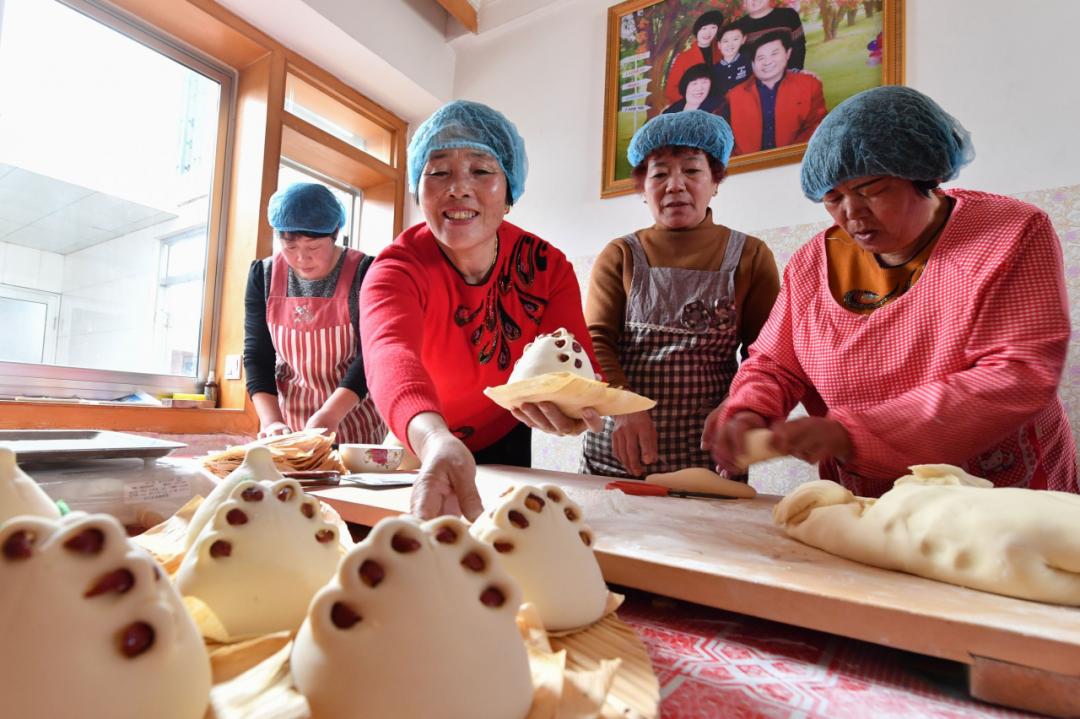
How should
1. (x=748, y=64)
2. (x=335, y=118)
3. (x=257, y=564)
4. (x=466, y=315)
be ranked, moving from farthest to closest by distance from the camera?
1. (x=335, y=118)
2. (x=748, y=64)
3. (x=466, y=315)
4. (x=257, y=564)

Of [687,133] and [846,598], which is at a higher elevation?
[687,133]

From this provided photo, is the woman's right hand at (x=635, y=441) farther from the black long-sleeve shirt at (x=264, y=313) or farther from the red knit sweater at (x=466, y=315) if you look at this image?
the black long-sleeve shirt at (x=264, y=313)

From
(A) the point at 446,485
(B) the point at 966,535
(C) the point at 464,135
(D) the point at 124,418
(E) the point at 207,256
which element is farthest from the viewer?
(E) the point at 207,256

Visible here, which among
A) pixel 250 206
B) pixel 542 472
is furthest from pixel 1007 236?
pixel 250 206

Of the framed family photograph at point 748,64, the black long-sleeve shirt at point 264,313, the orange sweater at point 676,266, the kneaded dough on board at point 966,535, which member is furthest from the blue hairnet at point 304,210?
the kneaded dough on board at point 966,535

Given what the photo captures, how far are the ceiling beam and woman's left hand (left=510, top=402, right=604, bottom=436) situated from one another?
3.10 m

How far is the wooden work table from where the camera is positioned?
0.52 meters

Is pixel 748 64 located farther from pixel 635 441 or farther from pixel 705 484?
pixel 705 484

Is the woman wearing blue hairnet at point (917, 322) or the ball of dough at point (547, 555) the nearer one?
the ball of dough at point (547, 555)

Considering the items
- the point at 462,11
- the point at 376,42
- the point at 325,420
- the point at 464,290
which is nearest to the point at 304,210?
the point at 325,420

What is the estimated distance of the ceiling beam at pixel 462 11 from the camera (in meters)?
3.49

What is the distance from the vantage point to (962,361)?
1.12 metres

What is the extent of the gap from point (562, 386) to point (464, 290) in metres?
0.51

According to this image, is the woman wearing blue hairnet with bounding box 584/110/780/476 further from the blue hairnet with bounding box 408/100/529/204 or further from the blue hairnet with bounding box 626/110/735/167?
the blue hairnet with bounding box 408/100/529/204
